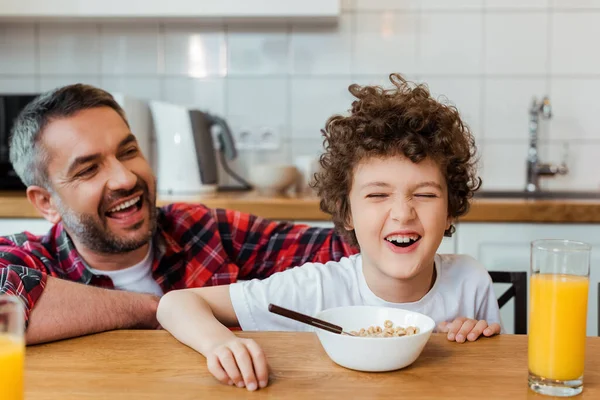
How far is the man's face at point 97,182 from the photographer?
1501mm

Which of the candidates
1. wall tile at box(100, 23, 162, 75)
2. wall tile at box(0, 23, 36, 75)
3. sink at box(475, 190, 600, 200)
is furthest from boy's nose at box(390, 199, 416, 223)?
wall tile at box(0, 23, 36, 75)

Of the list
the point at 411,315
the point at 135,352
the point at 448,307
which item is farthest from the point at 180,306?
the point at 448,307

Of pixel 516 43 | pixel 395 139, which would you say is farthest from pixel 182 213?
pixel 516 43

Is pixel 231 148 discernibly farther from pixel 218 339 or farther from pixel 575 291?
pixel 575 291

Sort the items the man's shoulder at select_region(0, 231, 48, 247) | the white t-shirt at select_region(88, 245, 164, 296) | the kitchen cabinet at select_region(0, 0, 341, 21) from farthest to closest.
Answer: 1. the kitchen cabinet at select_region(0, 0, 341, 21)
2. the white t-shirt at select_region(88, 245, 164, 296)
3. the man's shoulder at select_region(0, 231, 48, 247)

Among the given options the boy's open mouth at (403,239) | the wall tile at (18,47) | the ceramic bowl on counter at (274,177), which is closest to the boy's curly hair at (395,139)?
the boy's open mouth at (403,239)

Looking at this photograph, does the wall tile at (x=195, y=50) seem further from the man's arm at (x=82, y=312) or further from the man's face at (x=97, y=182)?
the man's arm at (x=82, y=312)

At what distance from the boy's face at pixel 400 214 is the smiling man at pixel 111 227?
16.3 inches

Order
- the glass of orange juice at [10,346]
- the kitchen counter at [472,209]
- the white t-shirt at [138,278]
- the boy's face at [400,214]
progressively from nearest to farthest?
the glass of orange juice at [10,346] < the boy's face at [400,214] < the white t-shirt at [138,278] < the kitchen counter at [472,209]

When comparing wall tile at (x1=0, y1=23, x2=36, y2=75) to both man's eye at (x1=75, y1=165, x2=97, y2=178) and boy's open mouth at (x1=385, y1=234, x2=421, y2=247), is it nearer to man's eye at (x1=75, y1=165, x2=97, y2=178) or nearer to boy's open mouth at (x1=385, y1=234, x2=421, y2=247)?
man's eye at (x1=75, y1=165, x2=97, y2=178)

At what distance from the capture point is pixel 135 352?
983 millimetres

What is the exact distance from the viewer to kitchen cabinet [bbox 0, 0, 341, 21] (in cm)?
249

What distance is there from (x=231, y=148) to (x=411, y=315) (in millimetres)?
1674

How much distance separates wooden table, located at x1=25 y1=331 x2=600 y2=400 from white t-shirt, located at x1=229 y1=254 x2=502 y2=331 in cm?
15
